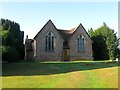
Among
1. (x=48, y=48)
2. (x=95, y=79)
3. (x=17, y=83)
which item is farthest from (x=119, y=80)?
(x=48, y=48)

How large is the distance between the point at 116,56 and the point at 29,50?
1945cm

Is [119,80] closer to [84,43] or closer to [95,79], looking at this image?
[95,79]

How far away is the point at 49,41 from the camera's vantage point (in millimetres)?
55500

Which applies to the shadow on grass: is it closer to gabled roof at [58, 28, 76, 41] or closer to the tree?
gabled roof at [58, 28, 76, 41]

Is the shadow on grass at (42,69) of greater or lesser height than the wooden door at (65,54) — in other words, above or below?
below

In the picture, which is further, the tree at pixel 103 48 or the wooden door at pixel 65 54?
the tree at pixel 103 48

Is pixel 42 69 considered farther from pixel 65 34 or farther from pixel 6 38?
pixel 65 34

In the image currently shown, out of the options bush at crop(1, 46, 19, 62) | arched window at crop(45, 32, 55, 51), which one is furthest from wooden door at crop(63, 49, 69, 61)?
bush at crop(1, 46, 19, 62)

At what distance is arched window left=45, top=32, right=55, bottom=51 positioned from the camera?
55.4 m

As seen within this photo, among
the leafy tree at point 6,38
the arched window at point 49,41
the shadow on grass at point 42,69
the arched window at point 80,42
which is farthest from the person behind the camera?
the arched window at point 80,42

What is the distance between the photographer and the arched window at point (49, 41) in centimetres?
5541

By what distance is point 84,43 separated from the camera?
5847 centimetres

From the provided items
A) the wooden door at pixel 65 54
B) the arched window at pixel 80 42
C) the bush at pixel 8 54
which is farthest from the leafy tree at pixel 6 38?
the arched window at pixel 80 42

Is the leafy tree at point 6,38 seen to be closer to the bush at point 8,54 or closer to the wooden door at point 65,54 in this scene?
the bush at point 8,54
